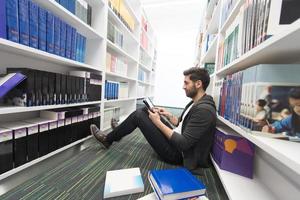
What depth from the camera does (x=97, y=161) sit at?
1.32 m

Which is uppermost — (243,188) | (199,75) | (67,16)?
(67,16)

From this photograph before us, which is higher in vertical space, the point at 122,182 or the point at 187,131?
the point at 187,131

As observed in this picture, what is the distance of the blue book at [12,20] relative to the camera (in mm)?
804

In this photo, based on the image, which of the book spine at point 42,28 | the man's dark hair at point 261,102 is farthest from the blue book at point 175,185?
the book spine at point 42,28

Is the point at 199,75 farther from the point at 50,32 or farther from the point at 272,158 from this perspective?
the point at 50,32

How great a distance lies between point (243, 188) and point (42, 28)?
60.3 inches

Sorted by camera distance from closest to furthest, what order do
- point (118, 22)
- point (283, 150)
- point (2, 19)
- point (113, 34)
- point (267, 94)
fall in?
point (283, 150) → point (267, 94) → point (2, 19) → point (113, 34) → point (118, 22)

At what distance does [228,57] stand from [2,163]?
1559 millimetres

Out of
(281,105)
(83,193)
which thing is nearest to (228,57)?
(281,105)

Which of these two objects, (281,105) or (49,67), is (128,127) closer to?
(49,67)

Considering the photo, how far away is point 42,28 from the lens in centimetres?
100

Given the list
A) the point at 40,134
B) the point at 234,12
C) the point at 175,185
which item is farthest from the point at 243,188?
the point at 40,134

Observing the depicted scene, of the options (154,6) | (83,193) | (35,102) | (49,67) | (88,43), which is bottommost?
(83,193)

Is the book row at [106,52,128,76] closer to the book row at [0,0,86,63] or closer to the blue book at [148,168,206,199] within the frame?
the book row at [0,0,86,63]
